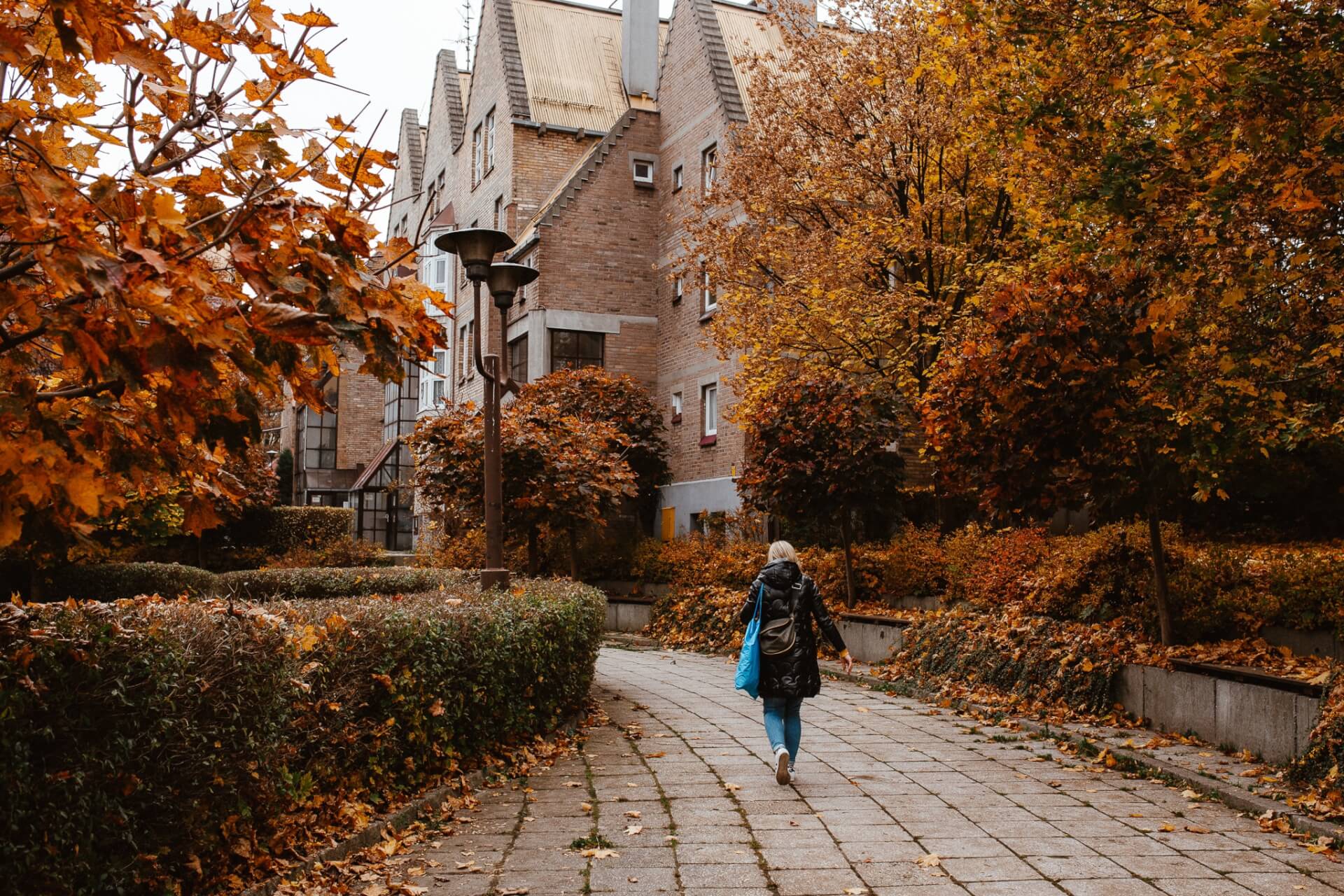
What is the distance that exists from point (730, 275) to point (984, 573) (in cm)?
826

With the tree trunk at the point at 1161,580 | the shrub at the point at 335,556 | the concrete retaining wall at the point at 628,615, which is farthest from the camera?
the shrub at the point at 335,556

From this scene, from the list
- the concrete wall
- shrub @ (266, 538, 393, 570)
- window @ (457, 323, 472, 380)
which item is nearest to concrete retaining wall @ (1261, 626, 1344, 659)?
the concrete wall

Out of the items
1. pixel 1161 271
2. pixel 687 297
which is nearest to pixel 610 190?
pixel 687 297

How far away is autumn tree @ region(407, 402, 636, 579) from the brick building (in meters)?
3.58

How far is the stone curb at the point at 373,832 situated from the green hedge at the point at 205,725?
0.43ft

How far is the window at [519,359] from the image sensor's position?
31812mm

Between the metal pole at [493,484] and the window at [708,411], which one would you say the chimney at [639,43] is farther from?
the metal pole at [493,484]

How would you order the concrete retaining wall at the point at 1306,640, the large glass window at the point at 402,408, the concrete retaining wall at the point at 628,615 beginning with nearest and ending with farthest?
the concrete retaining wall at the point at 1306,640, the concrete retaining wall at the point at 628,615, the large glass window at the point at 402,408

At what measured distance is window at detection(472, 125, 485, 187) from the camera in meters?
37.5

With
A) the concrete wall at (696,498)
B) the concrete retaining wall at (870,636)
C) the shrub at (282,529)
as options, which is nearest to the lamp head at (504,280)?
the concrete retaining wall at (870,636)

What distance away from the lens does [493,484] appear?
41.8 feet

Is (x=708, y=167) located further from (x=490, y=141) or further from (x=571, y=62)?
(x=490, y=141)

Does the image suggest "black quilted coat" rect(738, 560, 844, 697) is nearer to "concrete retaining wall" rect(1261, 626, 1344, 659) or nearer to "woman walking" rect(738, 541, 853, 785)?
"woman walking" rect(738, 541, 853, 785)

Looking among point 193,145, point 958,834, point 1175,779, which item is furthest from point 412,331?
point 1175,779
